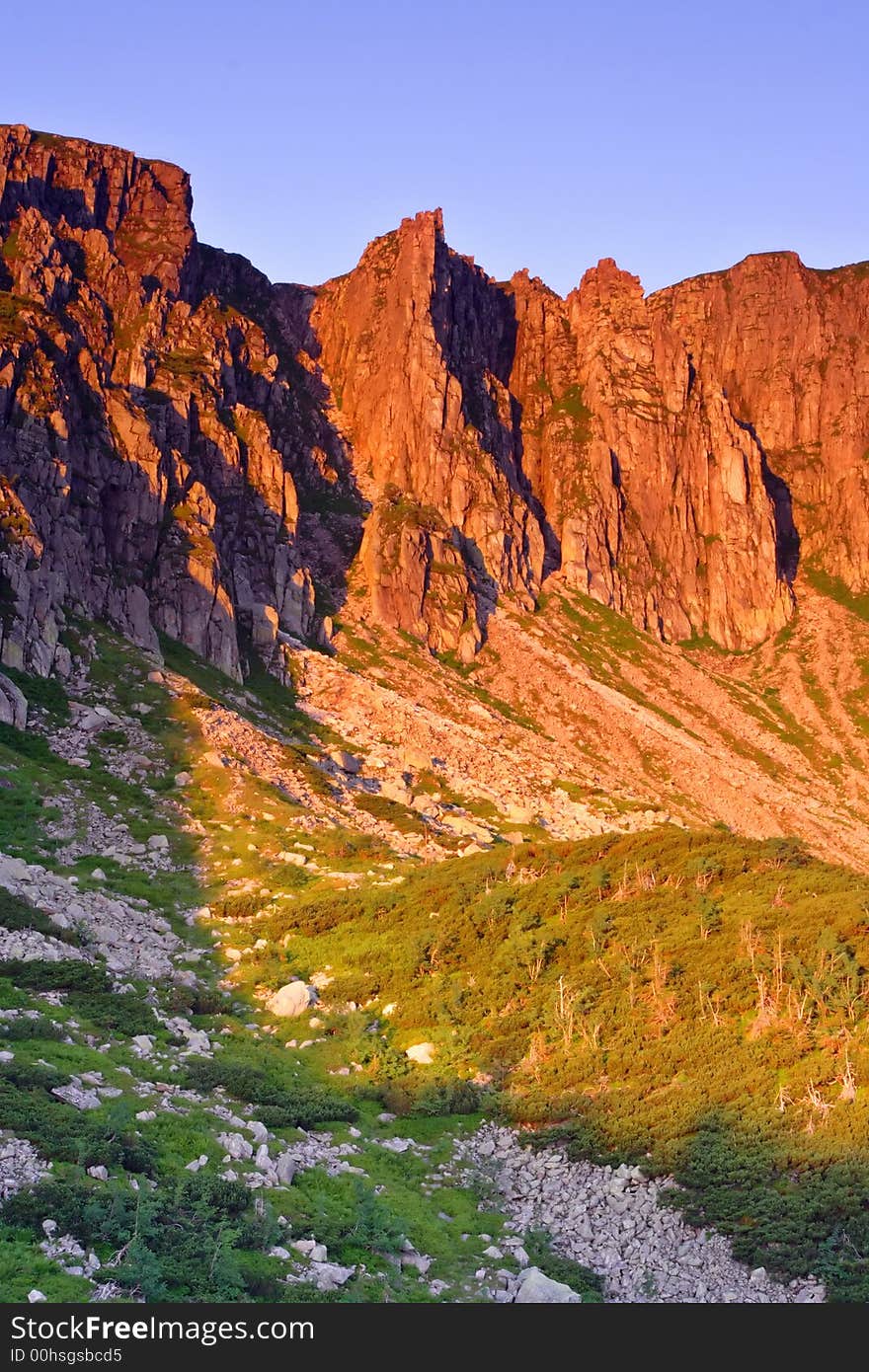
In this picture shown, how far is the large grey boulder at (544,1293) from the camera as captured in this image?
42.4ft

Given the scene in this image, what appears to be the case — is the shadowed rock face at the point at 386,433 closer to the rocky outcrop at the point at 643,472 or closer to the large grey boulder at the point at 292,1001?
the rocky outcrop at the point at 643,472

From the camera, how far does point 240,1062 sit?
20.8 metres

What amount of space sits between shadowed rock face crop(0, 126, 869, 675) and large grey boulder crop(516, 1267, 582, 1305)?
49.3 m

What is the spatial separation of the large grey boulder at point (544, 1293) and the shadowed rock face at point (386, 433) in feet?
162

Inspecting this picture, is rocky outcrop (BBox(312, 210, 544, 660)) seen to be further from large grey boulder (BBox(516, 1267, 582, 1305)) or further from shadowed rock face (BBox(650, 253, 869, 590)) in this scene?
large grey boulder (BBox(516, 1267, 582, 1305))

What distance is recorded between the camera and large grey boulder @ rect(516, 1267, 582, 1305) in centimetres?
1291

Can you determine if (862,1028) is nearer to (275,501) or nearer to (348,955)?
(348,955)

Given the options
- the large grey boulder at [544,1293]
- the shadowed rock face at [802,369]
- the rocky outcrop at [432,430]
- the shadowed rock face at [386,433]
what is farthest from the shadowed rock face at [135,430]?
the shadowed rock face at [802,369]

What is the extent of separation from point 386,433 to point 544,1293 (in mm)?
138204

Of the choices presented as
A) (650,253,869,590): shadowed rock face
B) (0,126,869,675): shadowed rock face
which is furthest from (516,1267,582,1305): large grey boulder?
(650,253,869,590): shadowed rock face

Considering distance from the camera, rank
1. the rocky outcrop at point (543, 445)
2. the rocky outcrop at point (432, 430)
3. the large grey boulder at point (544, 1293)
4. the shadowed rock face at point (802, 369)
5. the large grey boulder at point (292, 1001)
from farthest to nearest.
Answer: the shadowed rock face at point (802, 369) < the rocky outcrop at point (543, 445) < the rocky outcrop at point (432, 430) < the large grey boulder at point (292, 1001) < the large grey boulder at point (544, 1293)
